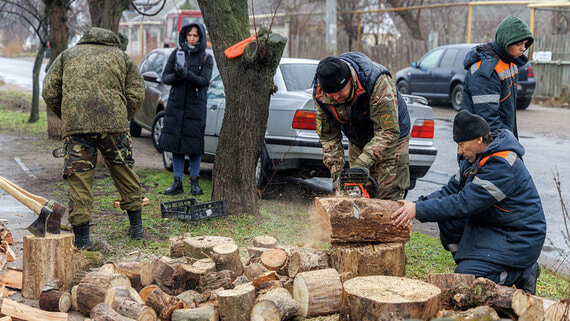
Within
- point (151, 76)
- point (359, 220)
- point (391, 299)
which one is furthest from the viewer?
point (151, 76)

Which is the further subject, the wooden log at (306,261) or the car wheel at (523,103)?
the car wheel at (523,103)

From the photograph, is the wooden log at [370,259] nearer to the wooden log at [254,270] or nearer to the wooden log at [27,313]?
the wooden log at [254,270]

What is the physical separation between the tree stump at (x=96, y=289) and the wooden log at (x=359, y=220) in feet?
4.90

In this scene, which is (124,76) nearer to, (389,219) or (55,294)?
(55,294)

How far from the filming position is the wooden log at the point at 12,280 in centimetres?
449

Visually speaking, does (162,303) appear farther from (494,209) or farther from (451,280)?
(494,209)

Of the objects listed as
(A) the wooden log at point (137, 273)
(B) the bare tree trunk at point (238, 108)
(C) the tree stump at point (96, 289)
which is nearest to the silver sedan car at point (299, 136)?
(B) the bare tree trunk at point (238, 108)

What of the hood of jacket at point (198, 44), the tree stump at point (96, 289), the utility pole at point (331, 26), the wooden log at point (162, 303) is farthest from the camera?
the utility pole at point (331, 26)

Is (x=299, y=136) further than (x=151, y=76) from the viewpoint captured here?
No

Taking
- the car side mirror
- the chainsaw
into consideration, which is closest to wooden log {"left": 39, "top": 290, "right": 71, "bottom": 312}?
the chainsaw

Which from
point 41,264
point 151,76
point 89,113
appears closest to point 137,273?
point 41,264

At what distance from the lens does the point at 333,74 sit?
4.38 metres

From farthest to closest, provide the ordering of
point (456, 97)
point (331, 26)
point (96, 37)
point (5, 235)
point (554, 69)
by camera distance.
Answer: point (331, 26)
point (554, 69)
point (456, 97)
point (96, 37)
point (5, 235)

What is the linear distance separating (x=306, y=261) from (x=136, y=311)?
122 cm
